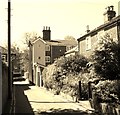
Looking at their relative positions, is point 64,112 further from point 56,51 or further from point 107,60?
point 56,51

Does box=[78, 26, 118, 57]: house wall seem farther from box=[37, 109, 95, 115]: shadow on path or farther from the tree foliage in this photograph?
box=[37, 109, 95, 115]: shadow on path

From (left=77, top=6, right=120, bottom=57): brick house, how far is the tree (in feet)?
6.53

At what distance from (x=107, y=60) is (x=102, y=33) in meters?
9.78

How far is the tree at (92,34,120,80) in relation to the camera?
71.1 feet

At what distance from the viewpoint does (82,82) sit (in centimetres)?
2447

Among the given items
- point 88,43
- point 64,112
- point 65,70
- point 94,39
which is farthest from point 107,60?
point 88,43

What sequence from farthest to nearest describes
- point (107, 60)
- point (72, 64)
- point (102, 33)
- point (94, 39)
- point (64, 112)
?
point (94, 39) < point (102, 33) < point (72, 64) < point (107, 60) < point (64, 112)

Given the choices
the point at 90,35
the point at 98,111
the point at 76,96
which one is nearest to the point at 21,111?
the point at 98,111

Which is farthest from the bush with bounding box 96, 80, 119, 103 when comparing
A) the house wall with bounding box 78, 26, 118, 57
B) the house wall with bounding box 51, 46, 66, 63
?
the house wall with bounding box 51, 46, 66, 63

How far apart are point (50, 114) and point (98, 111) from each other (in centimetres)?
276

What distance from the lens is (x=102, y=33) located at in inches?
1233

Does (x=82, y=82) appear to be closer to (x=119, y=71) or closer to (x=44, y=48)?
(x=119, y=71)

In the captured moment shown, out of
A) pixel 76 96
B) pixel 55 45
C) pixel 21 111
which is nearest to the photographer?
pixel 21 111

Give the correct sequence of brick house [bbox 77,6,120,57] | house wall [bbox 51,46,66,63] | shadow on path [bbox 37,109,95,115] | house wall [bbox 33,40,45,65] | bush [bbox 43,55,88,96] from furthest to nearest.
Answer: house wall [bbox 33,40,45,65]
house wall [bbox 51,46,66,63]
bush [bbox 43,55,88,96]
brick house [bbox 77,6,120,57]
shadow on path [bbox 37,109,95,115]
